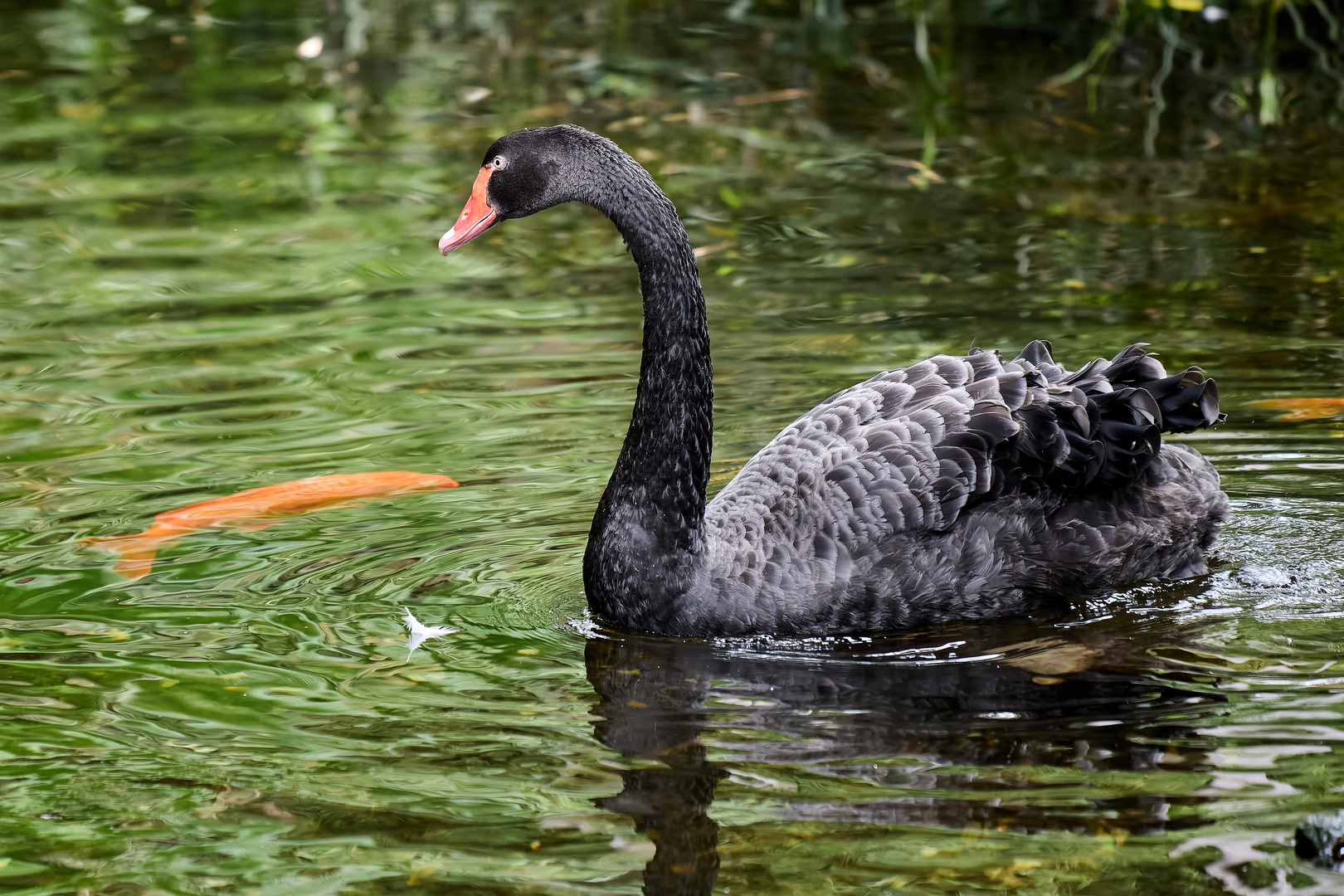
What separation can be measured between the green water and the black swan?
0.48ft

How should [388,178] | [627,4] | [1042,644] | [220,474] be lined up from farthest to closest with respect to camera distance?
1. [627,4]
2. [388,178]
3. [220,474]
4. [1042,644]

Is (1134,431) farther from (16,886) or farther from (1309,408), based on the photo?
(16,886)

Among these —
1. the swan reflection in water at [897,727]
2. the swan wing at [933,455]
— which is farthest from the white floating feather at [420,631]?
the swan wing at [933,455]

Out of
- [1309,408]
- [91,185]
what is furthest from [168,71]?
[1309,408]

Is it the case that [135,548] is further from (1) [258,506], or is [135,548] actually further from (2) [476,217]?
(2) [476,217]

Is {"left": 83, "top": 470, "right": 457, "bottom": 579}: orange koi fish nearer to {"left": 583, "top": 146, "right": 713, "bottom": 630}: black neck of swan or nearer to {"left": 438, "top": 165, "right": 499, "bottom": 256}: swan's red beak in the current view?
{"left": 583, "top": 146, "right": 713, "bottom": 630}: black neck of swan

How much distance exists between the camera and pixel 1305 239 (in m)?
8.94

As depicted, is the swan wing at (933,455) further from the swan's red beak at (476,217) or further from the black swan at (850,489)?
the swan's red beak at (476,217)

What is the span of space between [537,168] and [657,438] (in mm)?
858

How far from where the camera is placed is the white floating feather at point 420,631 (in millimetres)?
4895

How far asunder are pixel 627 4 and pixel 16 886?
1164cm

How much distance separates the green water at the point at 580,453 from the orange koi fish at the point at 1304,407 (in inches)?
2.7

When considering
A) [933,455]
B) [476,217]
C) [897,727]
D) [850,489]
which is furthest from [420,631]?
[933,455]

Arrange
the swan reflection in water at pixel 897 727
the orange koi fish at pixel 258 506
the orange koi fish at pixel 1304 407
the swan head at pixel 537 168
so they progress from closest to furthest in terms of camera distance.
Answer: the swan reflection in water at pixel 897 727
the swan head at pixel 537 168
the orange koi fish at pixel 258 506
the orange koi fish at pixel 1304 407
